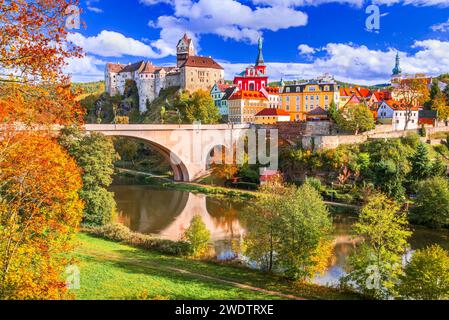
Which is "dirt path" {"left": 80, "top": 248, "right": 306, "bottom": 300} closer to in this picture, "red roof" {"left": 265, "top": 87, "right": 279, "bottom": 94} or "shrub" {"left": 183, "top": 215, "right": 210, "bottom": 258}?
"shrub" {"left": 183, "top": 215, "right": 210, "bottom": 258}

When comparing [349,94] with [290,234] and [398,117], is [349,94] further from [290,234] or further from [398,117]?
[290,234]

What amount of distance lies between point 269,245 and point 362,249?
429cm

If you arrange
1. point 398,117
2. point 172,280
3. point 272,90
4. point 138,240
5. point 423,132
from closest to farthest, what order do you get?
point 172,280, point 138,240, point 423,132, point 398,117, point 272,90

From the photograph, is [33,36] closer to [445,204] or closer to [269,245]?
[269,245]

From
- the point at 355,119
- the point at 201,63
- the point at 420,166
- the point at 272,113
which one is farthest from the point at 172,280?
the point at 201,63

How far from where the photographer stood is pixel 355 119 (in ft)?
150

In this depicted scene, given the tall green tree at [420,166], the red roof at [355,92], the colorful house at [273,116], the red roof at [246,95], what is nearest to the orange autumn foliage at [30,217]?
the tall green tree at [420,166]

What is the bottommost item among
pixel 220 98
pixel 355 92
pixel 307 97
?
pixel 307 97

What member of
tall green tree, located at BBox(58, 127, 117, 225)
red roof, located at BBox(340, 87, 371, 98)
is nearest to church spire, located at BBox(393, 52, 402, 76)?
red roof, located at BBox(340, 87, 371, 98)

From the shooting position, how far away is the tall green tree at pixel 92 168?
83.4ft

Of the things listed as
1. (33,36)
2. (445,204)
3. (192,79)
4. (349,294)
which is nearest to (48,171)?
(33,36)

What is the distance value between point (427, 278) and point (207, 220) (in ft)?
68.9

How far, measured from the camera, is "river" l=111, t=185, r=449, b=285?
939 inches

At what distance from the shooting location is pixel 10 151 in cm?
839
